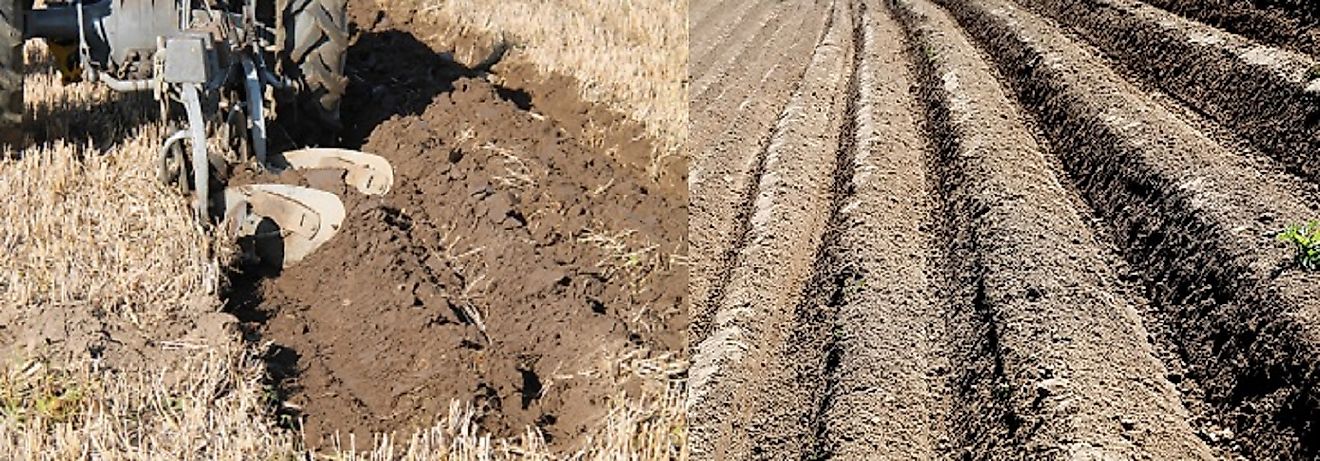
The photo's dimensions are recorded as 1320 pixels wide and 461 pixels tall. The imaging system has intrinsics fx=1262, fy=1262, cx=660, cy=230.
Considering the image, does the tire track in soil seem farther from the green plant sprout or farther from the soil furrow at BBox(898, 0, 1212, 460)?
the green plant sprout

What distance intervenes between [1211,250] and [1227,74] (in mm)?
2673

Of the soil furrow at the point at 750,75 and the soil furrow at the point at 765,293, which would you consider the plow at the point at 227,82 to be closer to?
the soil furrow at the point at 765,293

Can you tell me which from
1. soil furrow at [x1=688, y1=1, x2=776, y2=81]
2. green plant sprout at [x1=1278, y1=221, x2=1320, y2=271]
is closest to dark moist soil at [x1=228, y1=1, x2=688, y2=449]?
green plant sprout at [x1=1278, y1=221, x2=1320, y2=271]

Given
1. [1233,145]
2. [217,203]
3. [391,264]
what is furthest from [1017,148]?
[217,203]

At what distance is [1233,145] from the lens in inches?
250

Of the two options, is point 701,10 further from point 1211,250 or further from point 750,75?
point 1211,250

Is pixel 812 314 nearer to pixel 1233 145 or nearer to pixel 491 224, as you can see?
pixel 491 224

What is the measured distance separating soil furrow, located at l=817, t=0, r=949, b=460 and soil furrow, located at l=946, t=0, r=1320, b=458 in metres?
0.85

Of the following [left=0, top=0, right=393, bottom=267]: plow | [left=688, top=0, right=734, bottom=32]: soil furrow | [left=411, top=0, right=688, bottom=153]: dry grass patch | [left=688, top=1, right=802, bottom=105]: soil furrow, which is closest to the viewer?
[left=0, top=0, right=393, bottom=267]: plow

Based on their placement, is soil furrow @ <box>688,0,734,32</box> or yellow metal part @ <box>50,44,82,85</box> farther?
soil furrow @ <box>688,0,734,32</box>

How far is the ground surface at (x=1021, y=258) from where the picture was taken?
13.5 feet

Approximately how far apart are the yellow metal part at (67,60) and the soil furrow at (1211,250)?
16.4 ft

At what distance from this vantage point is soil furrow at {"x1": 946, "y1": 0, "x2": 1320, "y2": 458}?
4.02 meters

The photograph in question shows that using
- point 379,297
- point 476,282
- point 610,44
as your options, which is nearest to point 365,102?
point 610,44
